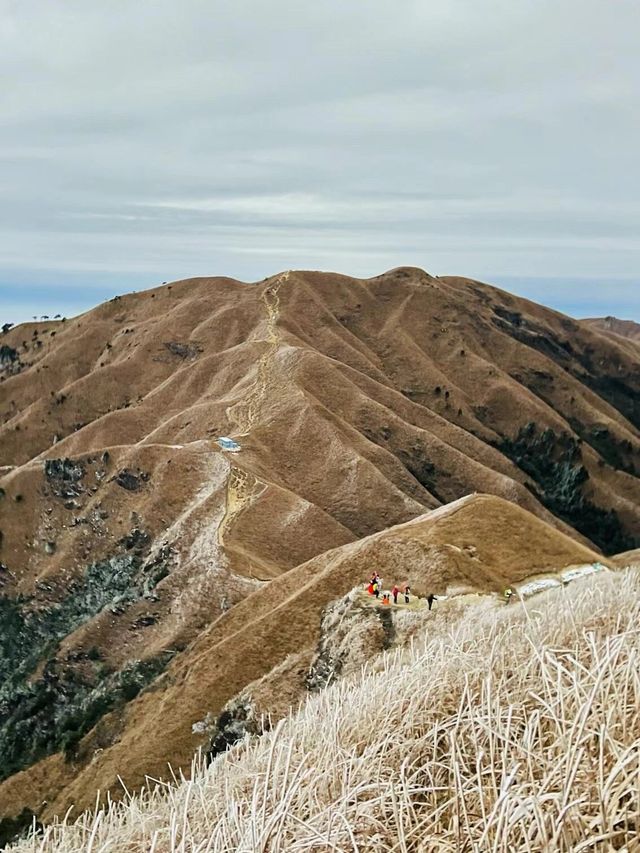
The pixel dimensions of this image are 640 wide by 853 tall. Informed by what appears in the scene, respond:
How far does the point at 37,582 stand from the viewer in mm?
114250

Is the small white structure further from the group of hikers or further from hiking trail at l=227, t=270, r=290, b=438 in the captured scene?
the group of hikers

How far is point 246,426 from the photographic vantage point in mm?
148375

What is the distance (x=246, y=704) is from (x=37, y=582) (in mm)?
71204

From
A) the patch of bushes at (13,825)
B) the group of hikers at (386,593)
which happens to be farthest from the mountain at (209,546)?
the group of hikers at (386,593)

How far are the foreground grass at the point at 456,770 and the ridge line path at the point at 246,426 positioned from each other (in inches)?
3442

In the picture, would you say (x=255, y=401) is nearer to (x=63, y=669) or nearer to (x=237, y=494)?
(x=237, y=494)

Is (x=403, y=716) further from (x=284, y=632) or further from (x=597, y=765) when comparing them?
(x=284, y=632)

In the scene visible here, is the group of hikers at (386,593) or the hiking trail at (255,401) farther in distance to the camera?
the hiking trail at (255,401)

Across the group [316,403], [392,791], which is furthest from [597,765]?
[316,403]

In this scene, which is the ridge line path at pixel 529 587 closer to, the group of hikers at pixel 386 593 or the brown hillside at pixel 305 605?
the group of hikers at pixel 386 593

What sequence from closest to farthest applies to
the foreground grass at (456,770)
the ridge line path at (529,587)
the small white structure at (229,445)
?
the foreground grass at (456,770) < the ridge line path at (529,587) < the small white structure at (229,445)

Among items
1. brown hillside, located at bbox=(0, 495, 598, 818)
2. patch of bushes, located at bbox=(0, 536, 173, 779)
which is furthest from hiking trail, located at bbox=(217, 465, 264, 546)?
brown hillside, located at bbox=(0, 495, 598, 818)

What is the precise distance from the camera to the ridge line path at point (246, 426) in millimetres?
107312

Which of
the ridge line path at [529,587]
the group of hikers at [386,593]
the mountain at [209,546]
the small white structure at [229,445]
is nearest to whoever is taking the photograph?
the group of hikers at [386,593]
